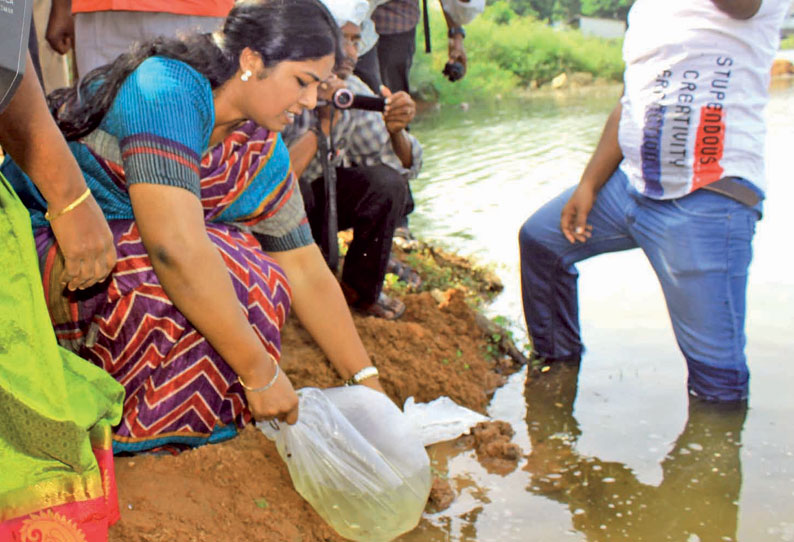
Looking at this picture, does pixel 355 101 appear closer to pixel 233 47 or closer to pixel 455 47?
pixel 233 47

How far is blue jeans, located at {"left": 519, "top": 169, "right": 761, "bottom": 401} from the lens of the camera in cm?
288

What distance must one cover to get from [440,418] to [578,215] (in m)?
0.90

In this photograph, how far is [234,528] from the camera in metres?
2.17

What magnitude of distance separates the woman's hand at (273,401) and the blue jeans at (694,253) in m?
1.42

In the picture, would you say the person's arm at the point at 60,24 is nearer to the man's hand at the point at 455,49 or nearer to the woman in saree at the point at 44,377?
the man's hand at the point at 455,49

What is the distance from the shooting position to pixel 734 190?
2848 millimetres

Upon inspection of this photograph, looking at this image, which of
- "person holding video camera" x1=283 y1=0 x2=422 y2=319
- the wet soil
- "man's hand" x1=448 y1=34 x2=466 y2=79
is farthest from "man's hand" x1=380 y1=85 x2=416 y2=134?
"man's hand" x1=448 y1=34 x2=466 y2=79

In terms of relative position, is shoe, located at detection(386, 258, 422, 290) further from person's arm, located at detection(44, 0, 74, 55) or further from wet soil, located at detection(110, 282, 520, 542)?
person's arm, located at detection(44, 0, 74, 55)

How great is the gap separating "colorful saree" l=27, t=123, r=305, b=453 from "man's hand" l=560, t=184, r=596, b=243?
123cm

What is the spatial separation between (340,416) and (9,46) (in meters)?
1.29

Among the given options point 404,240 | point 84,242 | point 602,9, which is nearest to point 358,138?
point 404,240

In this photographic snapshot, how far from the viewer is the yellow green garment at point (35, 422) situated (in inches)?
56.6

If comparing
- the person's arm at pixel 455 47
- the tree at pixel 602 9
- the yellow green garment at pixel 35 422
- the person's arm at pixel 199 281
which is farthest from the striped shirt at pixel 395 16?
the tree at pixel 602 9

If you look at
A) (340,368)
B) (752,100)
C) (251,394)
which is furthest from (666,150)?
(251,394)
